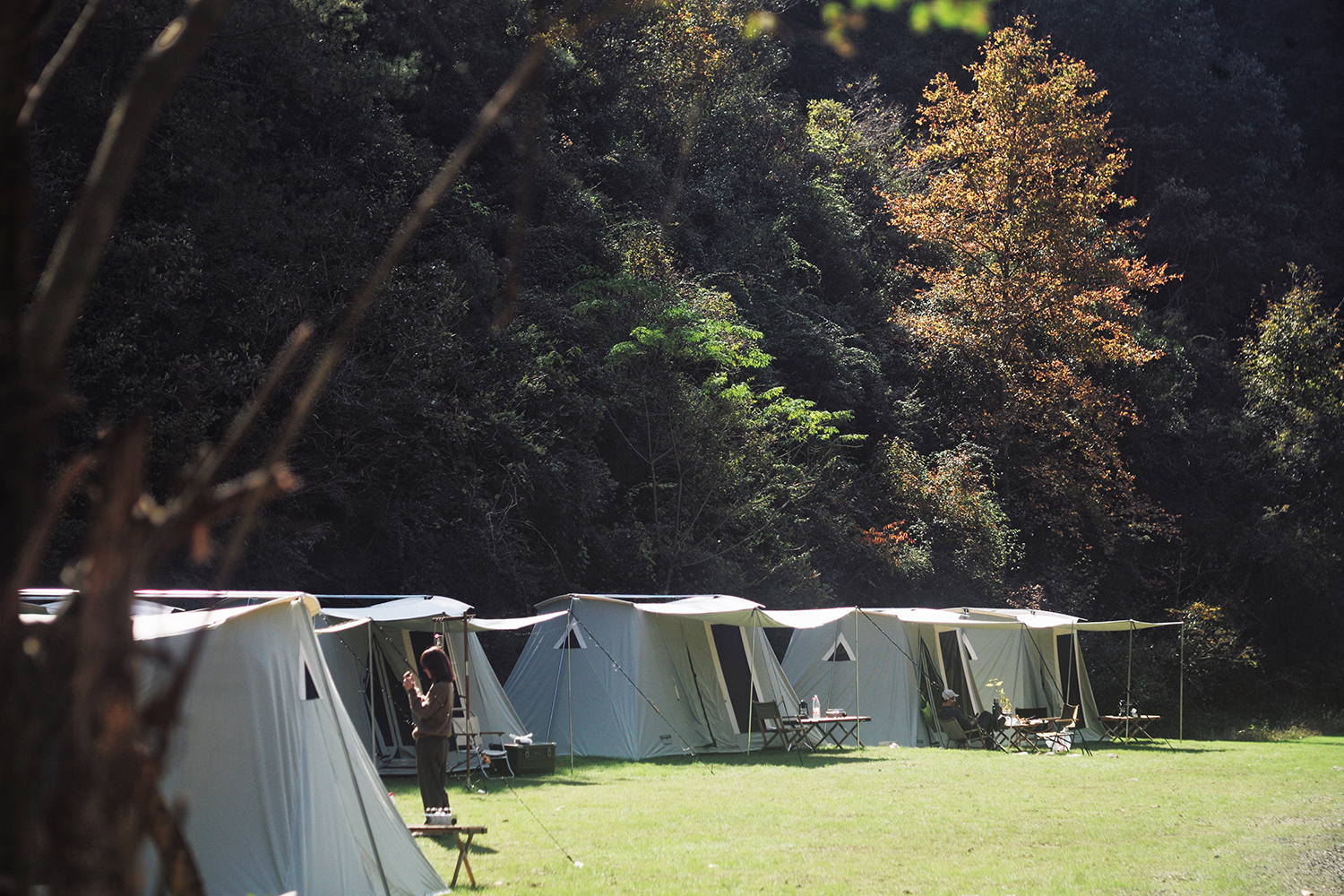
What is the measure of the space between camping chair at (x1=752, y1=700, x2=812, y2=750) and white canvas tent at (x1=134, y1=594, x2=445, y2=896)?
31.1 feet

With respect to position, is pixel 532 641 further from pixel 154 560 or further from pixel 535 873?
pixel 154 560

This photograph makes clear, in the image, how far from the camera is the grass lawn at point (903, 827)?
269 inches

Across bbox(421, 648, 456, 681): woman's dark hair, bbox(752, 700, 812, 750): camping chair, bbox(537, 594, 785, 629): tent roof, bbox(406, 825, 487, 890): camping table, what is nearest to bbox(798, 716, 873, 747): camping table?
bbox(752, 700, 812, 750): camping chair

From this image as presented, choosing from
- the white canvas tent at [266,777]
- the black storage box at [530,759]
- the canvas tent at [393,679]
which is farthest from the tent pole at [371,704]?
the white canvas tent at [266,777]

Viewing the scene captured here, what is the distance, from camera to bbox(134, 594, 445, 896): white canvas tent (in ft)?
18.7

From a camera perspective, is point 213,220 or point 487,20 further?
point 487,20

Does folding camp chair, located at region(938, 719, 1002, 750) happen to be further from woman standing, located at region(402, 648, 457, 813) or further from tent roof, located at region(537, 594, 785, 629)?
woman standing, located at region(402, 648, 457, 813)

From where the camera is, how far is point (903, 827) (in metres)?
8.84

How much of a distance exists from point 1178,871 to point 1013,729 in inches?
359

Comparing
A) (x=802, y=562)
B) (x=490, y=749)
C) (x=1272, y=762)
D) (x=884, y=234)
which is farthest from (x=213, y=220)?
(x=884, y=234)

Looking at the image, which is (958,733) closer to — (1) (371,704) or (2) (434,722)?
(1) (371,704)

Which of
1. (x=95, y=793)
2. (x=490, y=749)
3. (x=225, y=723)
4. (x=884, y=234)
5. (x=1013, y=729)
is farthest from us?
(x=884, y=234)

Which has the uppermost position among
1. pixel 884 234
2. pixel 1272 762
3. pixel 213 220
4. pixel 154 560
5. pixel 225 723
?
pixel 884 234

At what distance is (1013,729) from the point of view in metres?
16.0
